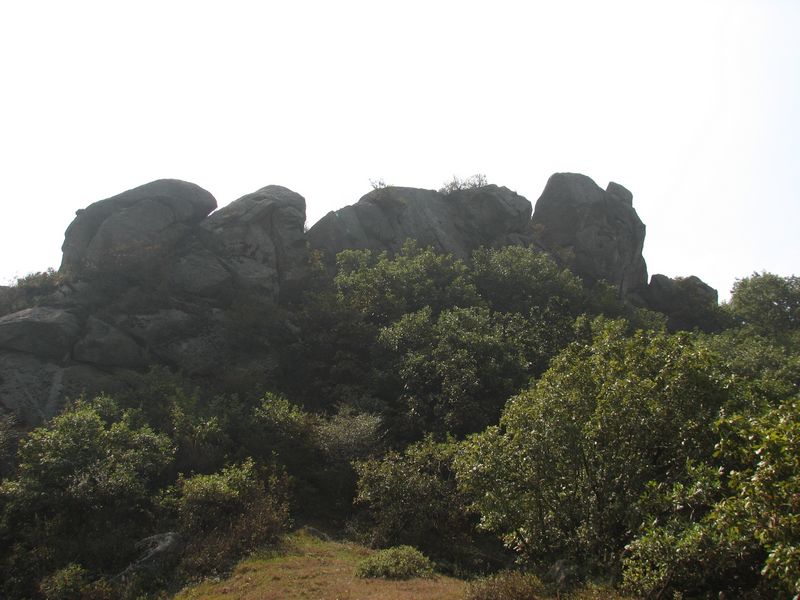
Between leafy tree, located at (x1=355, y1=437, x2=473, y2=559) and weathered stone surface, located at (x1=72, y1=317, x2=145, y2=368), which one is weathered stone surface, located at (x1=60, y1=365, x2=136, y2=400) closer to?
weathered stone surface, located at (x1=72, y1=317, x2=145, y2=368)

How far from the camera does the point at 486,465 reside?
54.3 ft

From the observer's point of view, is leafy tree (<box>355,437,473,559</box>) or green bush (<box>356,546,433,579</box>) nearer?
green bush (<box>356,546,433,579</box>)

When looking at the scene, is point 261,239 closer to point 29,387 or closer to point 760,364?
point 29,387

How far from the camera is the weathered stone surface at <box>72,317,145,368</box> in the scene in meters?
31.8

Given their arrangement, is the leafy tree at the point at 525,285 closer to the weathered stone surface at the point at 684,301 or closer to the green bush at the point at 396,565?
the weathered stone surface at the point at 684,301

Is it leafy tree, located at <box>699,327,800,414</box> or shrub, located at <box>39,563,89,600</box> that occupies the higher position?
leafy tree, located at <box>699,327,800,414</box>

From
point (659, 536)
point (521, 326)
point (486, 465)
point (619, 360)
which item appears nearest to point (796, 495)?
point (659, 536)

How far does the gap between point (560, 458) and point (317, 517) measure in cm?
1315

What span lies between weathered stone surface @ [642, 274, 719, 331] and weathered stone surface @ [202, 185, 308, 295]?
32346mm

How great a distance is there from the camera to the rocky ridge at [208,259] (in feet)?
103

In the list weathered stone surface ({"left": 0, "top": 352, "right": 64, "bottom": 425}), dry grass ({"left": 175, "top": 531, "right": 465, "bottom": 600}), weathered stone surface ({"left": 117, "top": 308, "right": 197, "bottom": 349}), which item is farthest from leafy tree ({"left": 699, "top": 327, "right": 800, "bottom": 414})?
weathered stone surface ({"left": 0, "top": 352, "right": 64, "bottom": 425})

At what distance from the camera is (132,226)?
127 feet

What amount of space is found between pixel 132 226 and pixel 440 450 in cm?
2668

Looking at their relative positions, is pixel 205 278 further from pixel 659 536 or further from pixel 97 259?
pixel 659 536
